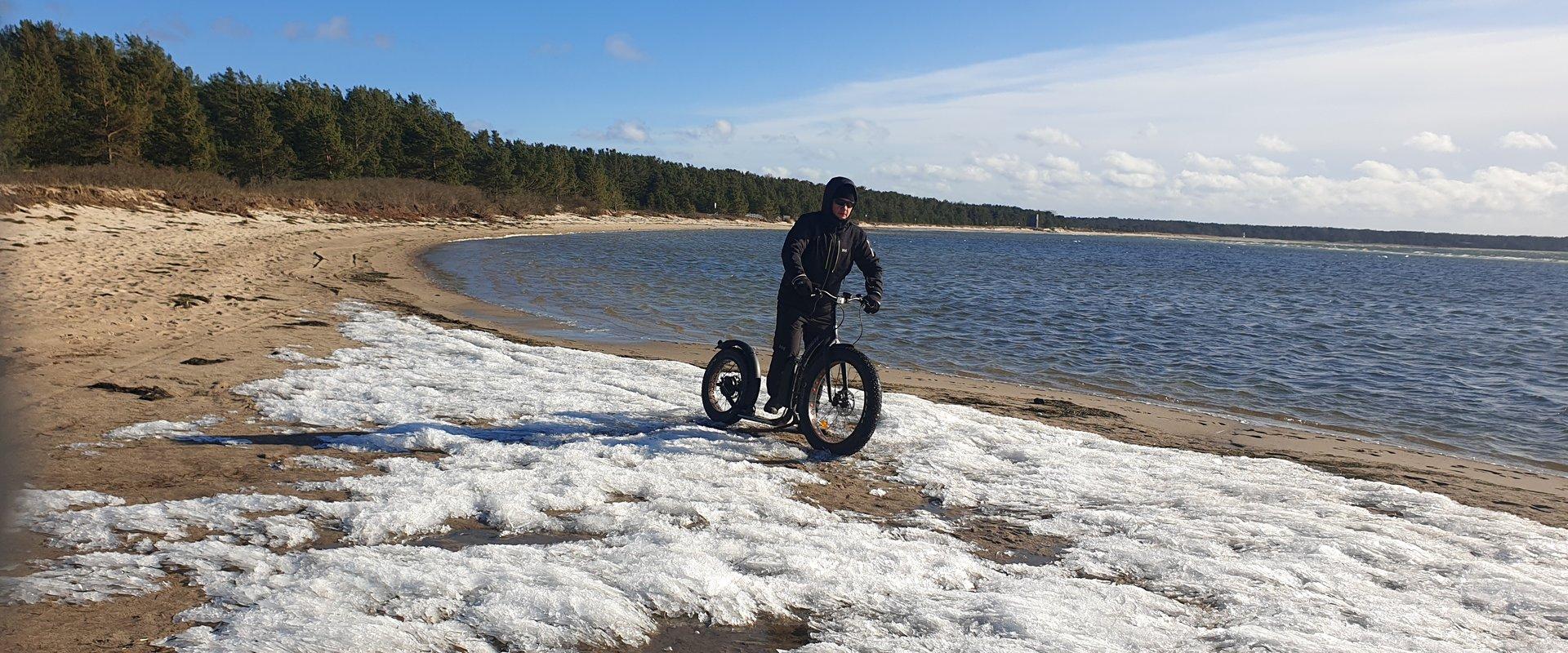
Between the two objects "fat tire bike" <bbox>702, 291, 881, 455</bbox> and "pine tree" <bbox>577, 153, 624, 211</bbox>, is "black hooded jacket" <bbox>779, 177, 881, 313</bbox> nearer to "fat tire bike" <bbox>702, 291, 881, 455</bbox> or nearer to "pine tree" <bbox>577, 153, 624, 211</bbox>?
"fat tire bike" <bbox>702, 291, 881, 455</bbox>

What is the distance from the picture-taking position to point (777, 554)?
455 cm

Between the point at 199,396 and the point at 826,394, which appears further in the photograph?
the point at 199,396

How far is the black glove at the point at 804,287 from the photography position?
7053 mm

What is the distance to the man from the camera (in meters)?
7.17

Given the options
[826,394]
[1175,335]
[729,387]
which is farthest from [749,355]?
[1175,335]

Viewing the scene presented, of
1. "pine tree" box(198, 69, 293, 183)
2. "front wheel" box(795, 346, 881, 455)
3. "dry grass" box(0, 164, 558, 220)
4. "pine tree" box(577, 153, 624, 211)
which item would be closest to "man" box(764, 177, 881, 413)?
"front wheel" box(795, 346, 881, 455)

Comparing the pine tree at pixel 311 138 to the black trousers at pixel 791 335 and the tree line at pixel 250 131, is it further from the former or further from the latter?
the black trousers at pixel 791 335

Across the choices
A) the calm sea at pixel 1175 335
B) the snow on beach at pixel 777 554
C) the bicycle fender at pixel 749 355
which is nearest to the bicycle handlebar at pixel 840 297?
the bicycle fender at pixel 749 355

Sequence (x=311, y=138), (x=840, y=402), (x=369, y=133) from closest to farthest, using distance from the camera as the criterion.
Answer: (x=840, y=402) < (x=311, y=138) < (x=369, y=133)

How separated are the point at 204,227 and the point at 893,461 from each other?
31770 mm

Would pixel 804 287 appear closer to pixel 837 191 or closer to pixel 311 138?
pixel 837 191

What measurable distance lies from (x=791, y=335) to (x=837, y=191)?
4.16 ft

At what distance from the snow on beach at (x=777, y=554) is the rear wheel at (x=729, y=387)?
19.4 inches

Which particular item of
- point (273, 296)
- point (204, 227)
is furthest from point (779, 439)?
point (204, 227)
